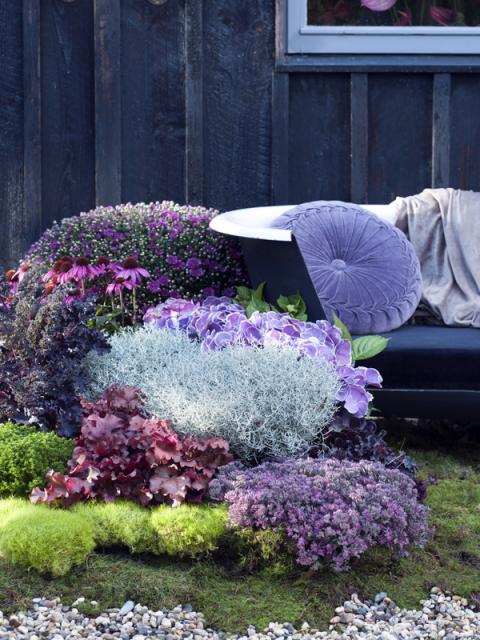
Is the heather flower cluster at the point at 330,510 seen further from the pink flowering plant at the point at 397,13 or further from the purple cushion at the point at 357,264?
the pink flowering plant at the point at 397,13

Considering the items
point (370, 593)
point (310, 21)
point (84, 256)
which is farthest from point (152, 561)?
point (310, 21)

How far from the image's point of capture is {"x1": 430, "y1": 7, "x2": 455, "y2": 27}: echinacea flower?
5301mm

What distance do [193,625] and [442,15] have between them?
12.5 ft

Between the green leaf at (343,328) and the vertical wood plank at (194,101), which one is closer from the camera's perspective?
the green leaf at (343,328)

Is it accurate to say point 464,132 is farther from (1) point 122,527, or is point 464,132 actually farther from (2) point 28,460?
(1) point 122,527

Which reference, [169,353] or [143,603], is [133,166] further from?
[143,603]

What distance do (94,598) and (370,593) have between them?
2.23 feet

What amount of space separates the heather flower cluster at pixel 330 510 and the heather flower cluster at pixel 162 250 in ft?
5.61

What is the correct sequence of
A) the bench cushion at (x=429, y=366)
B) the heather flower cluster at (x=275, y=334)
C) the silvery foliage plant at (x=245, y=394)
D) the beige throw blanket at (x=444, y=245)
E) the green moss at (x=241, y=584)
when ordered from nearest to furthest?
1. the green moss at (x=241, y=584)
2. the silvery foliage plant at (x=245, y=394)
3. the heather flower cluster at (x=275, y=334)
4. the bench cushion at (x=429, y=366)
5. the beige throw blanket at (x=444, y=245)

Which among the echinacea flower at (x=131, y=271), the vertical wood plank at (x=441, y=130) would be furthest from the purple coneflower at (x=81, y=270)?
the vertical wood plank at (x=441, y=130)

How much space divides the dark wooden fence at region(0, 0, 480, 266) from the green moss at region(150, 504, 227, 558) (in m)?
2.76

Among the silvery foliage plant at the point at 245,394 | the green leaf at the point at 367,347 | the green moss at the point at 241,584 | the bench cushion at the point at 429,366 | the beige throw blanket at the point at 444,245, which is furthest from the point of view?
the beige throw blanket at the point at 444,245

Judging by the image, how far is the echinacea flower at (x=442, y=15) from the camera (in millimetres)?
5301

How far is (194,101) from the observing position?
5.22 metres
